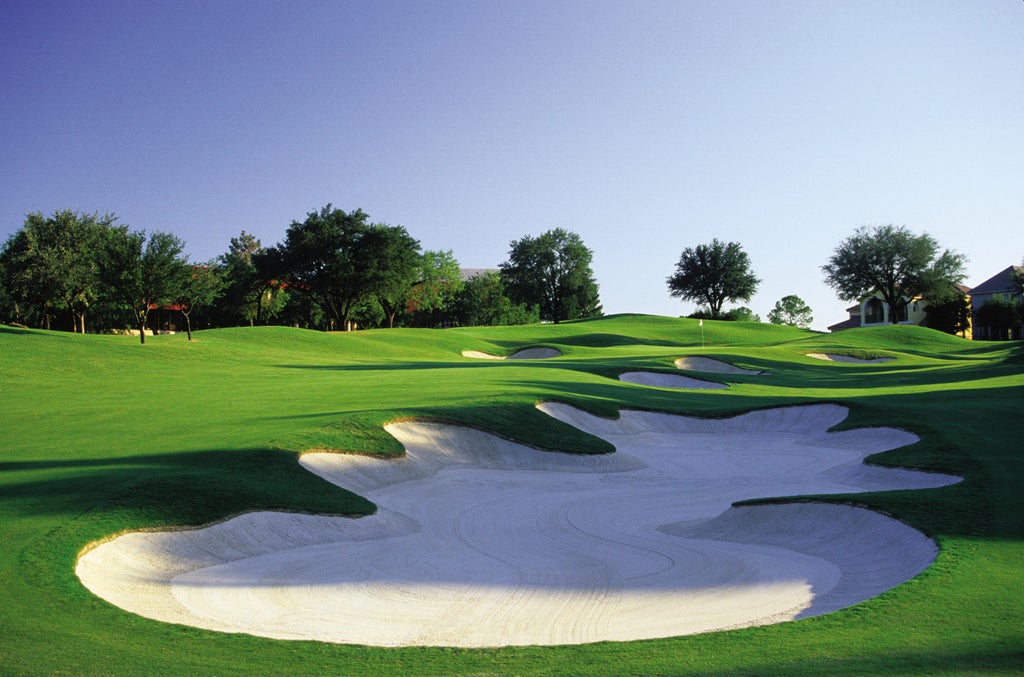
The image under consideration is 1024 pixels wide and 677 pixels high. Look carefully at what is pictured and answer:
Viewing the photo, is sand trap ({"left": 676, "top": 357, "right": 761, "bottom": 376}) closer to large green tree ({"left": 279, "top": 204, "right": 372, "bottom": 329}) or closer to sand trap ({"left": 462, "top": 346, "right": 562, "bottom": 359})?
sand trap ({"left": 462, "top": 346, "right": 562, "bottom": 359})

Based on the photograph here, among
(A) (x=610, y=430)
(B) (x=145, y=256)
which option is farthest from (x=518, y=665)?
(B) (x=145, y=256)

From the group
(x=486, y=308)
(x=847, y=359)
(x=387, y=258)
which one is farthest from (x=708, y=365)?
(x=486, y=308)

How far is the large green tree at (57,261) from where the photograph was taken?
57188 mm

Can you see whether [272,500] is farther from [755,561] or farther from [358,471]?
[755,561]

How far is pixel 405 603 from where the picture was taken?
30.6ft

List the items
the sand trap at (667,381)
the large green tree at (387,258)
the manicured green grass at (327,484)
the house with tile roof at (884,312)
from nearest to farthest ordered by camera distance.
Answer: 1. the manicured green grass at (327,484)
2. the sand trap at (667,381)
3. the large green tree at (387,258)
4. the house with tile roof at (884,312)

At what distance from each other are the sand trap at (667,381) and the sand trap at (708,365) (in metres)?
9.41

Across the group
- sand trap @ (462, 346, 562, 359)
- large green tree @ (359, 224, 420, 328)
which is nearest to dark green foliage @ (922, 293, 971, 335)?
sand trap @ (462, 346, 562, 359)

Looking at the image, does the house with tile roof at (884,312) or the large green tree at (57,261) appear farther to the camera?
the house with tile roof at (884,312)

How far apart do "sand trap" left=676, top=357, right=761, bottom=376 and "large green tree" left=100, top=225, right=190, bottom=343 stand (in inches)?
1172

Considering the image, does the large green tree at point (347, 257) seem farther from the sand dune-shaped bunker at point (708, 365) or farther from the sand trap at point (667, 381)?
the sand trap at point (667, 381)

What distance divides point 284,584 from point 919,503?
914 centimetres

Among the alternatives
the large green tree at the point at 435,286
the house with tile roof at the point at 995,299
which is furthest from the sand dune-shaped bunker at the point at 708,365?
the house with tile roof at the point at 995,299

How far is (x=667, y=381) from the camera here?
39375mm
